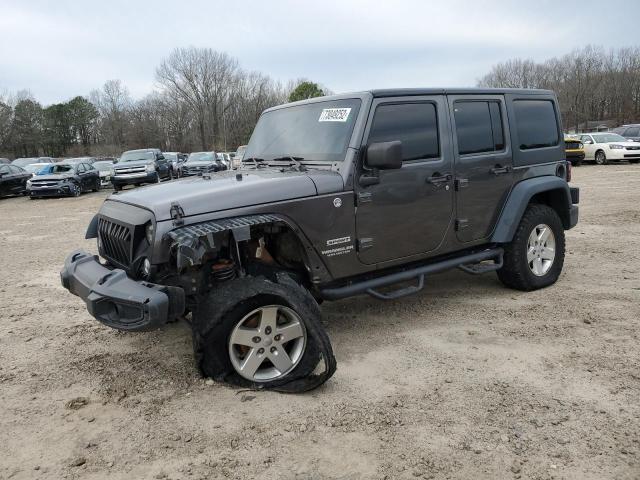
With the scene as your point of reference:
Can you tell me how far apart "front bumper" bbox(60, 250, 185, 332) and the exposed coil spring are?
0.35 metres

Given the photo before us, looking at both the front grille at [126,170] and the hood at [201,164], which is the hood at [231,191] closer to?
the front grille at [126,170]

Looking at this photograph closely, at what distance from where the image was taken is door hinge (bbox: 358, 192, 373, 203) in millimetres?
4039

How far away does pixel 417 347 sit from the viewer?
4.19 meters

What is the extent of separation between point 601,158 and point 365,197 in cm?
2462

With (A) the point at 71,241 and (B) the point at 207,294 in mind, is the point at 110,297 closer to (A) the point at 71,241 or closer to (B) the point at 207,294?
(B) the point at 207,294

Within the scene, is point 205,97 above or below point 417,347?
above

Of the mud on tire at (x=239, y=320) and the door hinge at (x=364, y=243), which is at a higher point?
the door hinge at (x=364, y=243)

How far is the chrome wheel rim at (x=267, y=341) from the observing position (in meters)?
3.40

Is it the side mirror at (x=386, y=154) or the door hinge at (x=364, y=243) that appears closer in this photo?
the side mirror at (x=386, y=154)

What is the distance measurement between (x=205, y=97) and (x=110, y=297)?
228 feet

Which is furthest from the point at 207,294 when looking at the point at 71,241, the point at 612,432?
the point at 71,241

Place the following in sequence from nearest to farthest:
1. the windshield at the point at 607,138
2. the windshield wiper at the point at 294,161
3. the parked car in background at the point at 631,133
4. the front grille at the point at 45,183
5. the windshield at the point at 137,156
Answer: the windshield wiper at the point at 294,161, the front grille at the point at 45,183, the windshield at the point at 137,156, the windshield at the point at 607,138, the parked car in background at the point at 631,133

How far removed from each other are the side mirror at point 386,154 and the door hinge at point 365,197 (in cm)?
26

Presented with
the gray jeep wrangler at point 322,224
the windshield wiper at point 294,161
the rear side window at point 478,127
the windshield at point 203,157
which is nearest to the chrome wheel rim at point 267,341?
the gray jeep wrangler at point 322,224
